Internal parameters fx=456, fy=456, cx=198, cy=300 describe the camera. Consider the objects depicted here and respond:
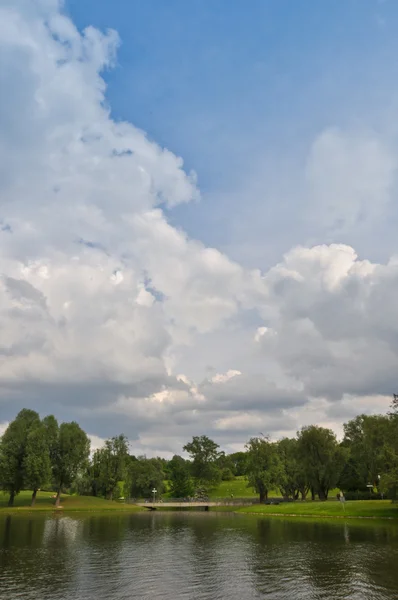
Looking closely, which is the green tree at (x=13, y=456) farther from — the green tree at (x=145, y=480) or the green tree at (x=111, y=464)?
the green tree at (x=145, y=480)

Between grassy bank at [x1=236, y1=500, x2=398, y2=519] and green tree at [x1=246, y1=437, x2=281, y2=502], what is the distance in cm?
1329

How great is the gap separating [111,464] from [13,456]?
39.7 meters

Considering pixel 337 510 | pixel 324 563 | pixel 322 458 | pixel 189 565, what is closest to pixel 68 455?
pixel 322 458

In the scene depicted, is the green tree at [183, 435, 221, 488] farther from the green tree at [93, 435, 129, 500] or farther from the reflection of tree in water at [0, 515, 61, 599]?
the reflection of tree in water at [0, 515, 61, 599]

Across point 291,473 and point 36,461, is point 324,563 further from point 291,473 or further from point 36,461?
point 291,473

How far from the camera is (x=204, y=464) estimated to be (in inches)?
7662

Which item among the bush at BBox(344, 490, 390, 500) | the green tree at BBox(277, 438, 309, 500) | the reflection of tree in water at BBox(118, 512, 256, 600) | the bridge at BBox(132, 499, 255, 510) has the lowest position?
the bridge at BBox(132, 499, 255, 510)

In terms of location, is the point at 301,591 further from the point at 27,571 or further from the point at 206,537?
the point at 206,537

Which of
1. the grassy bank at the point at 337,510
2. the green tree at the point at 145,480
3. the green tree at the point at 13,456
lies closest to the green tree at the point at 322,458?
the grassy bank at the point at 337,510

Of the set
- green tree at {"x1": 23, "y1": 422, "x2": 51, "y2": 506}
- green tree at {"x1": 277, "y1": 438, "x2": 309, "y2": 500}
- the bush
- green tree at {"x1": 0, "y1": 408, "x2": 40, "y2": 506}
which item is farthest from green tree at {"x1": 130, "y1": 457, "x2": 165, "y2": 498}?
the bush

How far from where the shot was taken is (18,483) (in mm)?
116750

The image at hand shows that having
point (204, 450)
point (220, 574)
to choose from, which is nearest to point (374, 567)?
point (220, 574)

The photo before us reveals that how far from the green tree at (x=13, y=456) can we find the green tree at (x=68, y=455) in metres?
9.11

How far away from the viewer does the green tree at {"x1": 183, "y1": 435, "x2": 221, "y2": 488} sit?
191 metres
